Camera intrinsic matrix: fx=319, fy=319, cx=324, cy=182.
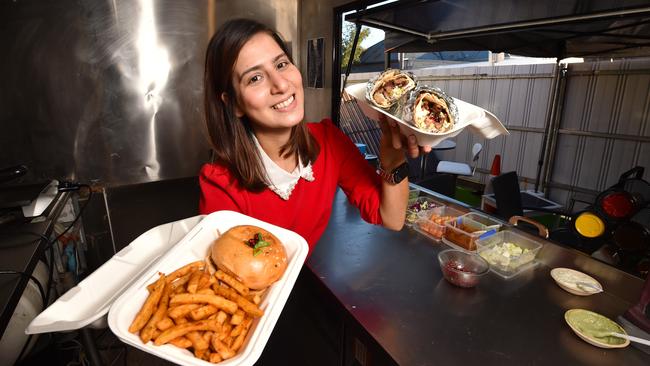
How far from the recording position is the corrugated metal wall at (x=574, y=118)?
4.40m

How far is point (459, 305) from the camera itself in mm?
1340

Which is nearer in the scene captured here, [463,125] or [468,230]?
[463,125]

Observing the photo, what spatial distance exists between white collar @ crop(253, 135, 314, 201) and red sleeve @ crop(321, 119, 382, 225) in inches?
9.8

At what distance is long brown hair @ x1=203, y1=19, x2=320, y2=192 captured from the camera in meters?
1.18

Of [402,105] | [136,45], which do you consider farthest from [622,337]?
[136,45]

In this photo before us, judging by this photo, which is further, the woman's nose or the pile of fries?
the woman's nose

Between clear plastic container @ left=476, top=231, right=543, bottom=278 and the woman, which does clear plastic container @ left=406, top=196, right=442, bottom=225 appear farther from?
the woman

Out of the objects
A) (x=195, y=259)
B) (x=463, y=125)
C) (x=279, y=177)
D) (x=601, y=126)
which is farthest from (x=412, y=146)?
(x=601, y=126)

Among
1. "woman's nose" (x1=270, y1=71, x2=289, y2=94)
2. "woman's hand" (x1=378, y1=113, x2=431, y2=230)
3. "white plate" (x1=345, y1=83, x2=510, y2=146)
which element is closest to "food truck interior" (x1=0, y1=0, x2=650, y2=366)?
"woman's hand" (x1=378, y1=113, x2=431, y2=230)

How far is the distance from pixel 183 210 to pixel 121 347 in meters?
1.24

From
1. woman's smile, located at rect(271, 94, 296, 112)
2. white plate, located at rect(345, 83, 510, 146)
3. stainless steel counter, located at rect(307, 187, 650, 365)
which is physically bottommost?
stainless steel counter, located at rect(307, 187, 650, 365)

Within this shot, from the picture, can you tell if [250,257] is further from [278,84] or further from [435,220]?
[435,220]

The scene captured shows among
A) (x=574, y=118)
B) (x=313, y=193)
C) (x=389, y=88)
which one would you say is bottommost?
(x=313, y=193)

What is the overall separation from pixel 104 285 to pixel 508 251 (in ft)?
5.66
